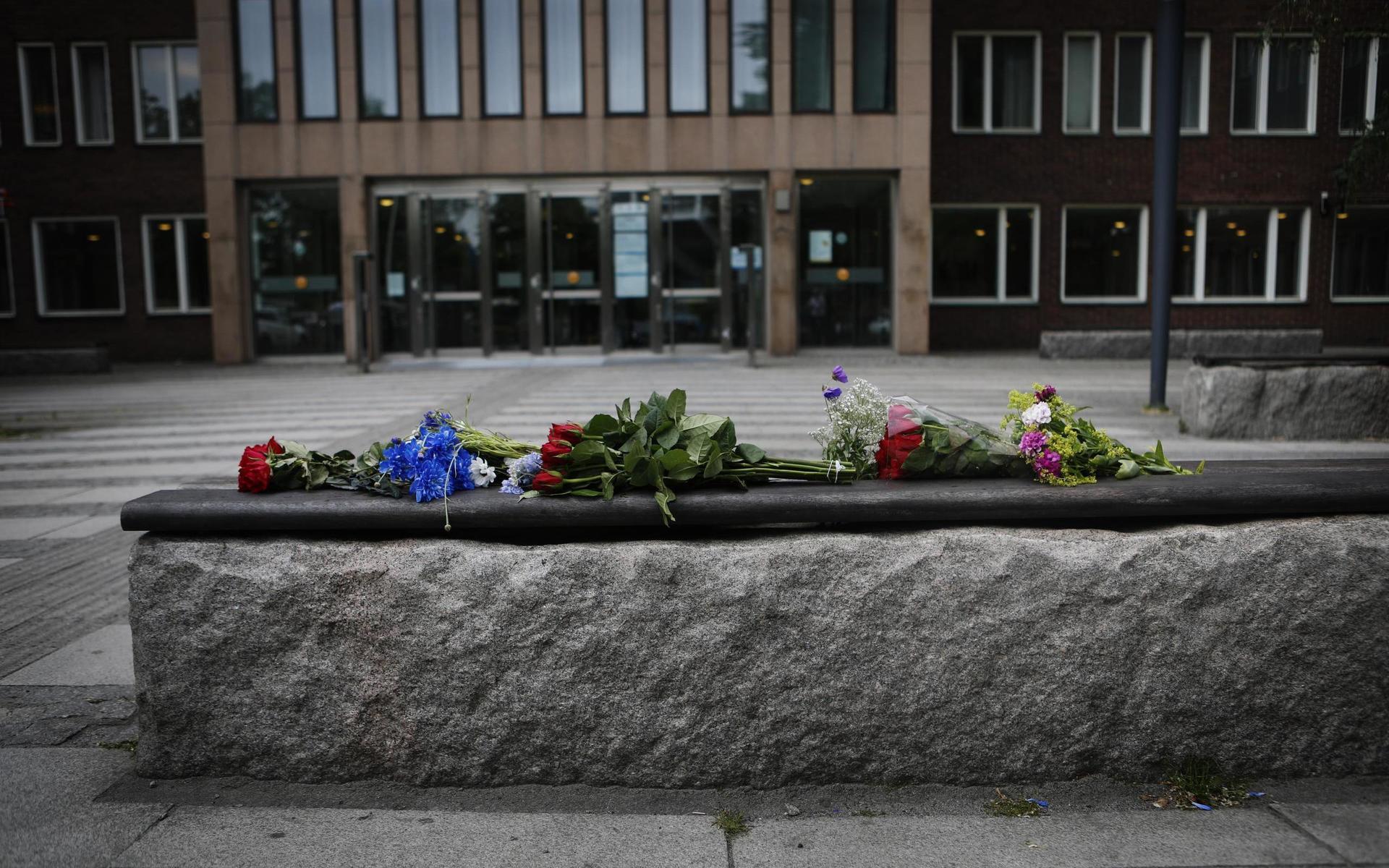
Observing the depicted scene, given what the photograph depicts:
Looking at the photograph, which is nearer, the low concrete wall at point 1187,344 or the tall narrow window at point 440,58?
the low concrete wall at point 1187,344

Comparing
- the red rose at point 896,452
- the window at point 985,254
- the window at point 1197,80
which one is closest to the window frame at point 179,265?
the window at point 985,254

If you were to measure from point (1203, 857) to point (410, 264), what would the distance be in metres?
22.1

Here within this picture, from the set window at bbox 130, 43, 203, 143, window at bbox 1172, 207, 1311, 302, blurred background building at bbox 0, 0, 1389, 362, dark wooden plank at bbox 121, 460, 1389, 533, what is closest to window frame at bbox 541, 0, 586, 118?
blurred background building at bbox 0, 0, 1389, 362

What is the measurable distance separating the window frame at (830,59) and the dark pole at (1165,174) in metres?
11.1

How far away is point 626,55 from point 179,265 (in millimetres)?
11929

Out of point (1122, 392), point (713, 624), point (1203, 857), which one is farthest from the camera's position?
point (1122, 392)

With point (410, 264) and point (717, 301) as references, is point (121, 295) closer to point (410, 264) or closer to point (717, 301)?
point (410, 264)

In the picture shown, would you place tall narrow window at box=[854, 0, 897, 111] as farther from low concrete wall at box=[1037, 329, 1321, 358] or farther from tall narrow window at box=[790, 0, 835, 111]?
low concrete wall at box=[1037, 329, 1321, 358]

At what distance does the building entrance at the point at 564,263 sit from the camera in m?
23.2

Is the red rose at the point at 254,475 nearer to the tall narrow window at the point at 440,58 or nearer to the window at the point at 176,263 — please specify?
the tall narrow window at the point at 440,58

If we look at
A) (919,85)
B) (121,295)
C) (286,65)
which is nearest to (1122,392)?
(919,85)

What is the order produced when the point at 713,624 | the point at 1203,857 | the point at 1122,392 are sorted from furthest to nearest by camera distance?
the point at 1122,392 < the point at 713,624 < the point at 1203,857

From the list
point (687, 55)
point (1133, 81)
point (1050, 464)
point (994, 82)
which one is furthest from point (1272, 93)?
point (1050, 464)

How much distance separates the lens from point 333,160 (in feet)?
74.9
